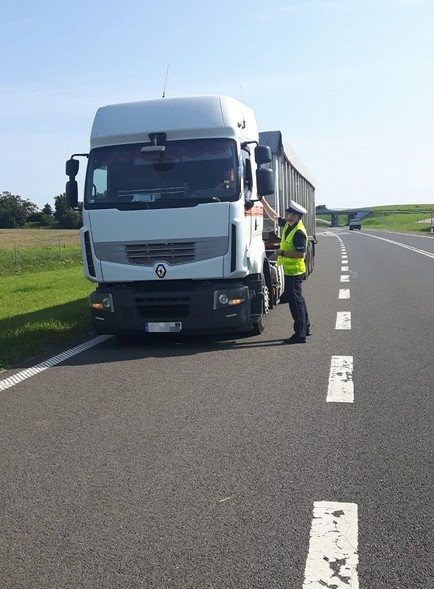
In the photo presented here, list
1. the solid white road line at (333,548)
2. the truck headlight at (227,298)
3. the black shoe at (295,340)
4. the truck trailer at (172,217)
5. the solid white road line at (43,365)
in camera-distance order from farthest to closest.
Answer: the black shoe at (295,340) < the truck headlight at (227,298) < the truck trailer at (172,217) < the solid white road line at (43,365) < the solid white road line at (333,548)

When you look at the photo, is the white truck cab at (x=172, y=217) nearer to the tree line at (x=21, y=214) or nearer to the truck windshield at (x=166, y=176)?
the truck windshield at (x=166, y=176)

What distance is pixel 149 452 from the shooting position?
5008mm

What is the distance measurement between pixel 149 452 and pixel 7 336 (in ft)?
19.3

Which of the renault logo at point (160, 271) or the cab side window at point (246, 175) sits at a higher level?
the cab side window at point (246, 175)

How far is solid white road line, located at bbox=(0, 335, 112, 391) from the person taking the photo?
740cm

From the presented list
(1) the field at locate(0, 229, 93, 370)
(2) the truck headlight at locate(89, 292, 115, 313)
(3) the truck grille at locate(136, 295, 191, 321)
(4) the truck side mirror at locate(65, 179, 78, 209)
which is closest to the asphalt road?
(3) the truck grille at locate(136, 295, 191, 321)

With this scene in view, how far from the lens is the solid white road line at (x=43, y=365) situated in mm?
7402

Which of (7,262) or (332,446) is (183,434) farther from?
(7,262)

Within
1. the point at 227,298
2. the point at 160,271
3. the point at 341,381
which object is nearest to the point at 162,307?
the point at 160,271

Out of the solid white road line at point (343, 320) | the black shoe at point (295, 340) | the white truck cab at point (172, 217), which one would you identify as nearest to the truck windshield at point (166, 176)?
the white truck cab at point (172, 217)

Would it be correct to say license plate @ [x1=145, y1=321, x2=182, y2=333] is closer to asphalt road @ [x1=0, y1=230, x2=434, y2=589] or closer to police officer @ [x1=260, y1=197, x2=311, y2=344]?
asphalt road @ [x1=0, y1=230, x2=434, y2=589]

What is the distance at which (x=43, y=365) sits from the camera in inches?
325

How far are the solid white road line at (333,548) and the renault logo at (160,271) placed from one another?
5373 millimetres

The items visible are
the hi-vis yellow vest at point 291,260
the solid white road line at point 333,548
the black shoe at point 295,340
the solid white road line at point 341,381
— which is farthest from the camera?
the hi-vis yellow vest at point 291,260
